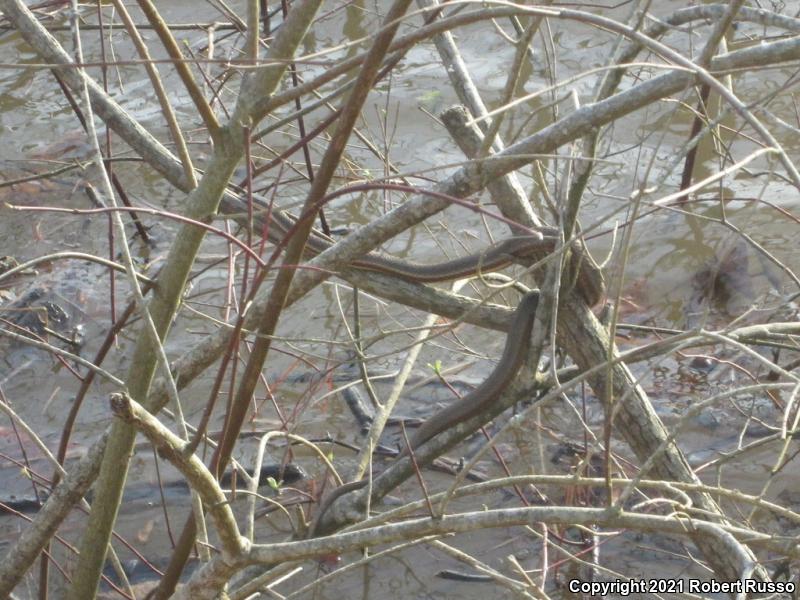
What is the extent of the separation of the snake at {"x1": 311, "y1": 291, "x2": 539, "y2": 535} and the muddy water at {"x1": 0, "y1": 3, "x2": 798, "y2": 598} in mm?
264

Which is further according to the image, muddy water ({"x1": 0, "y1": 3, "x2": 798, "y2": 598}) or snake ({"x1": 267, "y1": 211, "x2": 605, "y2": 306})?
muddy water ({"x1": 0, "y1": 3, "x2": 798, "y2": 598})

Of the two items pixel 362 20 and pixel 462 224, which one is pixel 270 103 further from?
pixel 362 20

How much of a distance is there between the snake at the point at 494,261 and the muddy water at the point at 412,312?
13.4 inches

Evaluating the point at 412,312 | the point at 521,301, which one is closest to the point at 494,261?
the point at 521,301

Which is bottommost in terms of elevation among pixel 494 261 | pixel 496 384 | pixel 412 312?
pixel 412 312

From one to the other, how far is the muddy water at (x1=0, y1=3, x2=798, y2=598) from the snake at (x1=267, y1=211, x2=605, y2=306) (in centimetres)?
34

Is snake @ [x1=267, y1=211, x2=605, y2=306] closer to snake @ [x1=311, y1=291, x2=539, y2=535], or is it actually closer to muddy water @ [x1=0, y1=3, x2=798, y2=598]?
snake @ [x1=311, y1=291, x2=539, y2=535]

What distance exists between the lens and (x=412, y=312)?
18.5ft

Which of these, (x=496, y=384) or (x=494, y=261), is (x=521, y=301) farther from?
(x=494, y=261)

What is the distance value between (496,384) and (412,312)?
2233 millimetres

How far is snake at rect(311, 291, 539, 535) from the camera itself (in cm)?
324

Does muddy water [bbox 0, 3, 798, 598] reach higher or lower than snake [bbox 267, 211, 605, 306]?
lower

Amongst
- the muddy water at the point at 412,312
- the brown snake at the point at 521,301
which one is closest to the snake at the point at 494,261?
the brown snake at the point at 521,301

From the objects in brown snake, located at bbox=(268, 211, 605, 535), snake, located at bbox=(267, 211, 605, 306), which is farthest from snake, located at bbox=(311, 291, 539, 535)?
snake, located at bbox=(267, 211, 605, 306)
